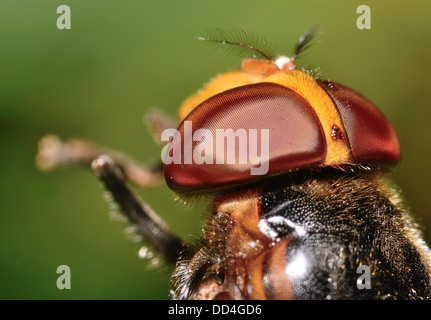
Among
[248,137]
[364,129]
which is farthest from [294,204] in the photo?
[364,129]

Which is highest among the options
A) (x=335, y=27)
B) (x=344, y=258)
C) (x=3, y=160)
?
(x=335, y=27)

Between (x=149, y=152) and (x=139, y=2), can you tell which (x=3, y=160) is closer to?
(x=149, y=152)

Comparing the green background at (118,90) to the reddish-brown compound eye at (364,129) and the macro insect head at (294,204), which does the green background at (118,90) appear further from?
the reddish-brown compound eye at (364,129)

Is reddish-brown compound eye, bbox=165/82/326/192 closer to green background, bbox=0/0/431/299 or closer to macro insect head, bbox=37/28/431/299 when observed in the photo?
macro insect head, bbox=37/28/431/299

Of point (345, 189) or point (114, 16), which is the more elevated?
point (114, 16)

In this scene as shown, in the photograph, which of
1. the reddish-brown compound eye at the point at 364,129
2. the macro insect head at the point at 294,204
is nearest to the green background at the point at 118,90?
the macro insect head at the point at 294,204

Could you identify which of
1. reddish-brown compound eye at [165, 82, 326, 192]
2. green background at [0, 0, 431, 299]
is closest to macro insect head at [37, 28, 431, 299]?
reddish-brown compound eye at [165, 82, 326, 192]

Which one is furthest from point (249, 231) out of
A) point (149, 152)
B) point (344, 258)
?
point (149, 152)
